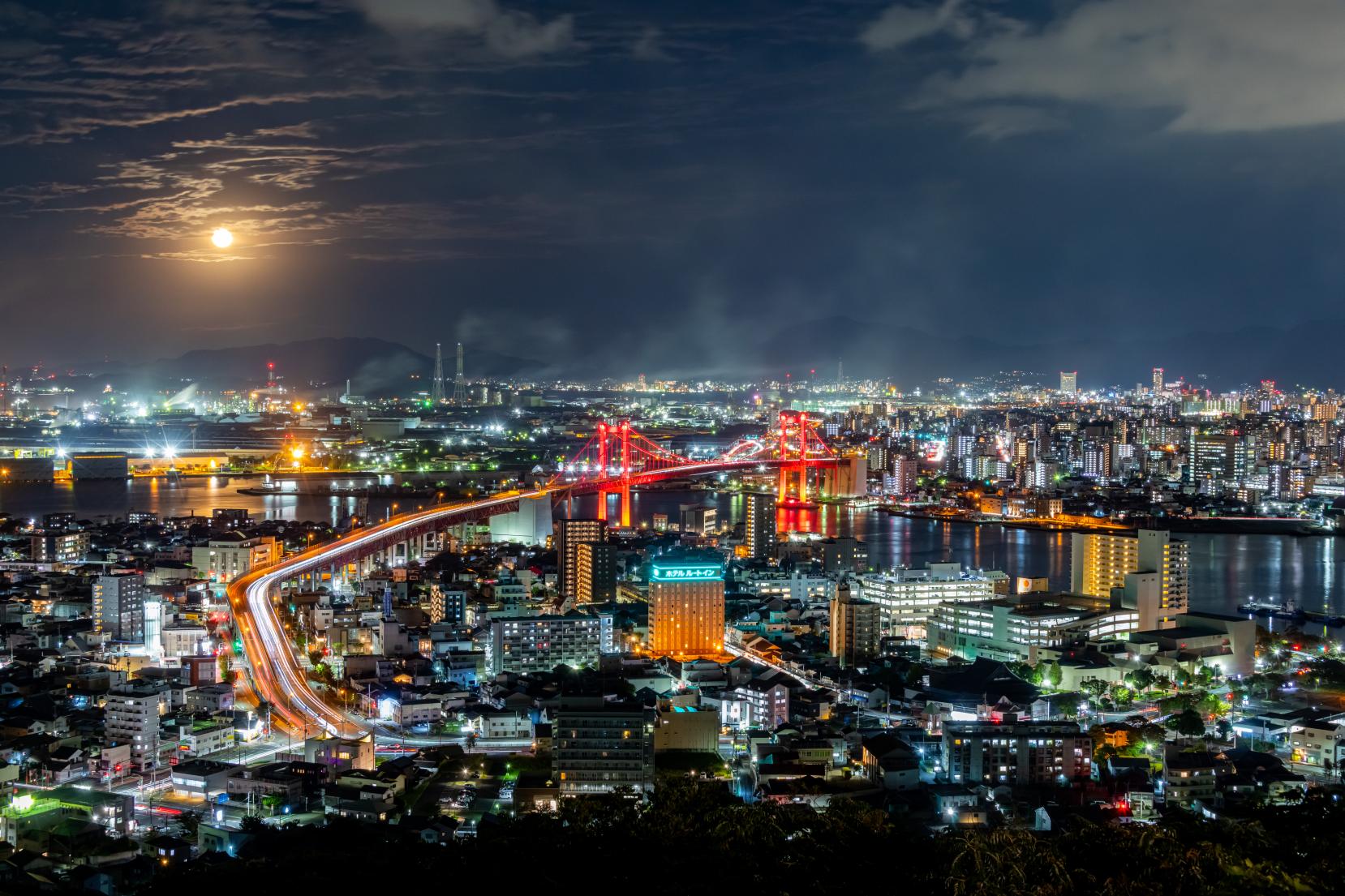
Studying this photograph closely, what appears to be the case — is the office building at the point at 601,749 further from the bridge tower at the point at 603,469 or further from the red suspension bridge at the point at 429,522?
the bridge tower at the point at 603,469

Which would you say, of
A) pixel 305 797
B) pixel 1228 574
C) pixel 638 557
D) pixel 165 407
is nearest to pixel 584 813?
pixel 305 797

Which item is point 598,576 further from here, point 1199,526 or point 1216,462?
point 1216,462

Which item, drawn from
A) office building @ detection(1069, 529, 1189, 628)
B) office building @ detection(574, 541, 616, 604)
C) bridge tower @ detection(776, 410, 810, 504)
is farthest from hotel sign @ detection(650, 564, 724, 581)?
bridge tower @ detection(776, 410, 810, 504)

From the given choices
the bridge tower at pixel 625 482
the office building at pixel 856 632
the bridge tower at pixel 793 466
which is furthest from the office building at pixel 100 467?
the office building at pixel 856 632

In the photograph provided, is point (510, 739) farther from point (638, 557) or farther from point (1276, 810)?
point (638, 557)

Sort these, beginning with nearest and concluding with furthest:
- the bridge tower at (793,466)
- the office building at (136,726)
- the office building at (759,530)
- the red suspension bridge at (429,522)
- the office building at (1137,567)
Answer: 1. the office building at (136,726)
2. the red suspension bridge at (429,522)
3. the office building at (1137,567)
4. the office building at (759,530)
5. the bridge tower at (793,466)
